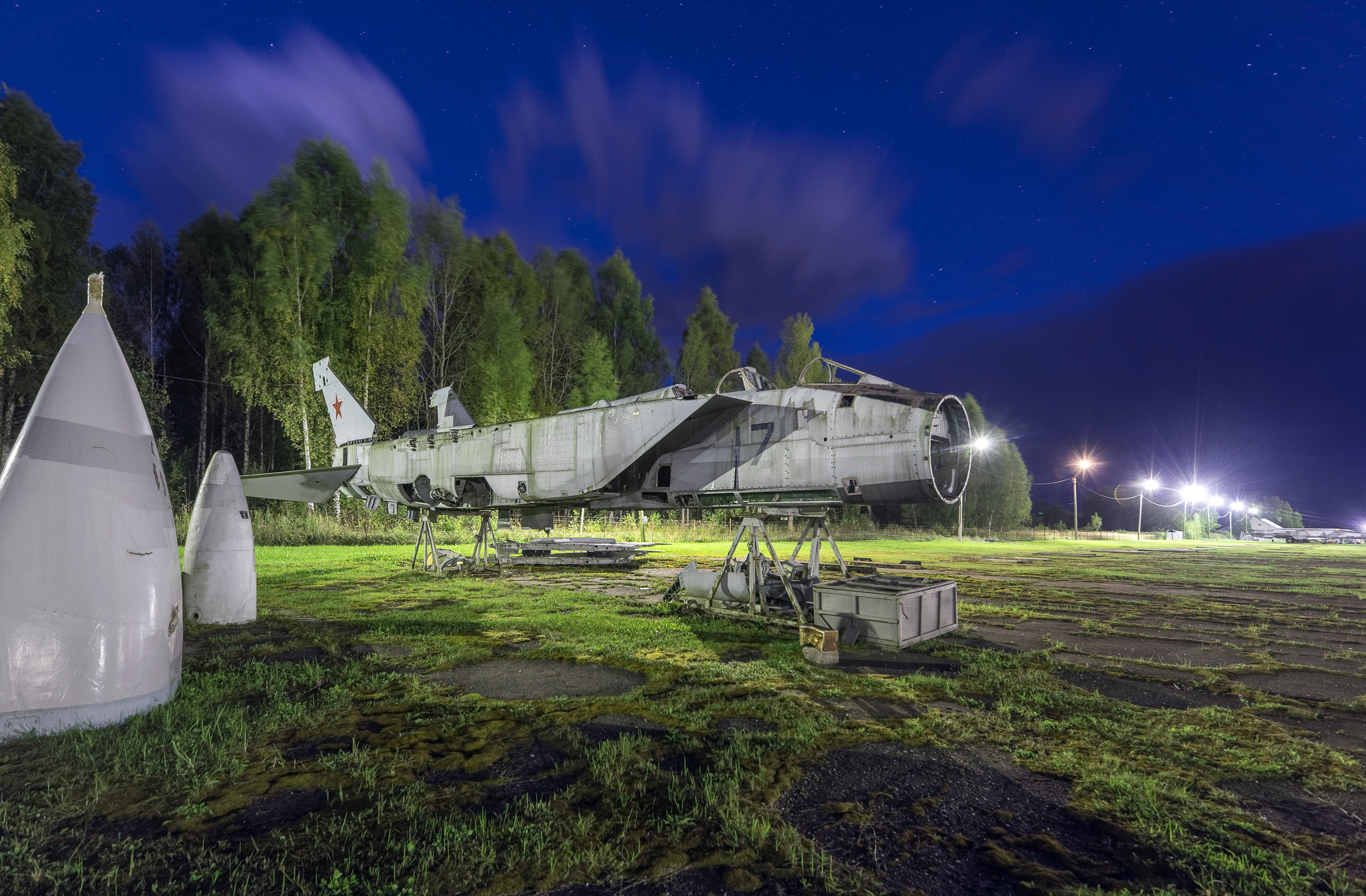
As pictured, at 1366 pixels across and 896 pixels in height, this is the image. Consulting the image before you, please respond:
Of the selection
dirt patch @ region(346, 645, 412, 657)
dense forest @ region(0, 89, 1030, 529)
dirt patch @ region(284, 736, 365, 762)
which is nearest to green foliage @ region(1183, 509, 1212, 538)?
dense forest @ region(0, 89, 1030, 529)

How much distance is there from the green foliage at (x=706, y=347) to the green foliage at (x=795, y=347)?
3.43 meters

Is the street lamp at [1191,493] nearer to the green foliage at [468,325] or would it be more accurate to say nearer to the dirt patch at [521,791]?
the green foliage at [468,325]

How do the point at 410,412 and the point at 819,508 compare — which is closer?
the point at 819,508

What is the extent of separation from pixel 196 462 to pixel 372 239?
15.6 metres

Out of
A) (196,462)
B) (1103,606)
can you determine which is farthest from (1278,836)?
(196,462)

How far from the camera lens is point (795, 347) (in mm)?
38938

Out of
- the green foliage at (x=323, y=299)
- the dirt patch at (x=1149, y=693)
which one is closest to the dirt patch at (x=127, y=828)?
the dirt patch at (x=1149, y=693)

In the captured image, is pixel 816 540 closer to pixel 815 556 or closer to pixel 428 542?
pixel 815 556

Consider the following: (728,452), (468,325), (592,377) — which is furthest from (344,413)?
(592,377)

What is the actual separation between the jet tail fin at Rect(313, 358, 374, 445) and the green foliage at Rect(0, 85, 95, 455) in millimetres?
11058

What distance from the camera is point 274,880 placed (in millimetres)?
2539

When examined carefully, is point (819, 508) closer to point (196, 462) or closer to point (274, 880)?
point (274, 880)

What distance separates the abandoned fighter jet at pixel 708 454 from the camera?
7168 millimetres

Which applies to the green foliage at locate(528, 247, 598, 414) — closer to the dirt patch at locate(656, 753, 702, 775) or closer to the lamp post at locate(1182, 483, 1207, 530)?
the dirt patch at locate(656, 753, 702, 775)
